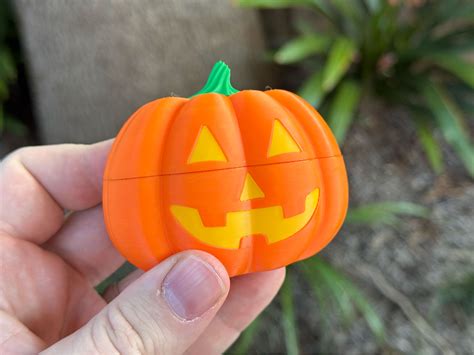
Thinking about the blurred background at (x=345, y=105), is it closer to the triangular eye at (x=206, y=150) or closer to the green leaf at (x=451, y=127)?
the green leaf at (x=451, y=127)

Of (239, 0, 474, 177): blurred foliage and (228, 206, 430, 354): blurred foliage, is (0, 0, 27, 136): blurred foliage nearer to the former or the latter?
(239, 0, 474, 177): blurred foliage

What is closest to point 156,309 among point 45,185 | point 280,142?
point 280,142

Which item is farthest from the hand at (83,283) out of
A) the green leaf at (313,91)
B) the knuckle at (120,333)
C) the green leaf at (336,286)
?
the green leaf at (313,91)

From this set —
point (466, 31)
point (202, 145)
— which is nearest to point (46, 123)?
point (202, 145)

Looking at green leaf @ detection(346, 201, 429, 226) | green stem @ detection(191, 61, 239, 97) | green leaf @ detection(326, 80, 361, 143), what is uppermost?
green stem @ detection(191, 61, 239, 97)

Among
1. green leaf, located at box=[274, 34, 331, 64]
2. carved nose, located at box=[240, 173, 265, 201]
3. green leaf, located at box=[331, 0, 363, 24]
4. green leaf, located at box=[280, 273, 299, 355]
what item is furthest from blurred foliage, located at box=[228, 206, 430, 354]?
carved nose, located at box=[240, 173, 265, 201]
